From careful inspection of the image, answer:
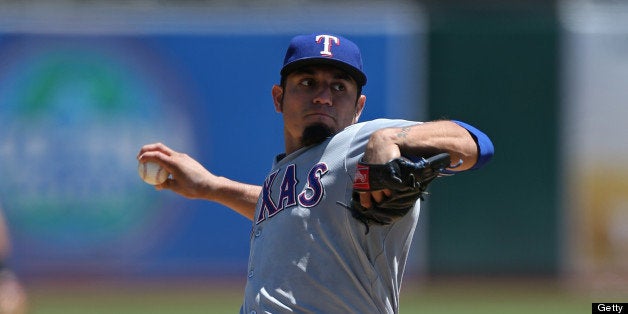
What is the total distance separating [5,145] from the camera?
10.8m

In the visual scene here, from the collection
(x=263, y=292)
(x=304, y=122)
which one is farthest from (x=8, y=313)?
(x=304, y=122)

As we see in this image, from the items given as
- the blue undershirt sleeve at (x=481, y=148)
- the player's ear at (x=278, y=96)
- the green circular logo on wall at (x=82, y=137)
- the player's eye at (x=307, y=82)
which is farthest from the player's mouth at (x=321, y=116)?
the green circular logo on wall at (x=82, y=137)

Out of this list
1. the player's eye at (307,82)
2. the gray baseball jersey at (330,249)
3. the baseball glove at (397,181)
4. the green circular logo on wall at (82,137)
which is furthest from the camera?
the green circular logo on wall at (82,137)

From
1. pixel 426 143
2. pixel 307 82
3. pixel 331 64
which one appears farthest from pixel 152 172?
pixel 426 143

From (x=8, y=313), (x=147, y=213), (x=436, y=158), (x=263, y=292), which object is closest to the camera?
(x=436, y=158)

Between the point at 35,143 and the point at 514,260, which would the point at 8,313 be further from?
the point at 514,260

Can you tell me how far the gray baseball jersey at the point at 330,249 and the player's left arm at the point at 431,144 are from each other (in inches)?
7.1

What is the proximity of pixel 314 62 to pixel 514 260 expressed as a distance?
8708mm

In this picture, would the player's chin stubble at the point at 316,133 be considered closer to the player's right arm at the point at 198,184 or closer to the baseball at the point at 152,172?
the player's right arm at the point at 198,184

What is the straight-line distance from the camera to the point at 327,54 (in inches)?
118

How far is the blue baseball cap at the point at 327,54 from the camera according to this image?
2994mm

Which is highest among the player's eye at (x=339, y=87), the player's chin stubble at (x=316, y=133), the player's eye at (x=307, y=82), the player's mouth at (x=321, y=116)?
the player's eye at (x=307, y=82)

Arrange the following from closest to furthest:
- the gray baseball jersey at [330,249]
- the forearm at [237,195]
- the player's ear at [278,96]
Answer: the gray baseball jersey at [330,249]
the player's ear at [278,96]
the forearm at [237,195]

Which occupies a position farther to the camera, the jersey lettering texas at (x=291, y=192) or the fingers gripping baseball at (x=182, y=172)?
the fingers gripping baseball at (x=182, y=172)
